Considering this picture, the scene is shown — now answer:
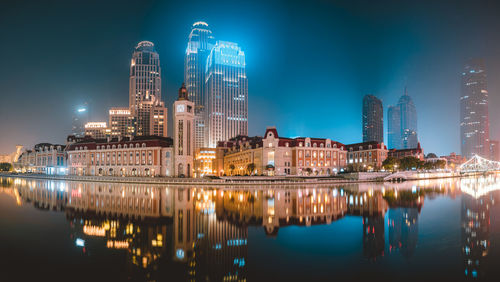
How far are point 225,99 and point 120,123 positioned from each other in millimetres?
72562

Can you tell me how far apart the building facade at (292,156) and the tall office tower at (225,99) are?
84417mm

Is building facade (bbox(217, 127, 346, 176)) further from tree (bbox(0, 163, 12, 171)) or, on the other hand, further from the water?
tree (bbox(0, 163, 12, 171))

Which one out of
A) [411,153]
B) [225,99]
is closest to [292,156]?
[411,153]

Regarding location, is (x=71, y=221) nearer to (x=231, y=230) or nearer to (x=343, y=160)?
(x=231, y=230)

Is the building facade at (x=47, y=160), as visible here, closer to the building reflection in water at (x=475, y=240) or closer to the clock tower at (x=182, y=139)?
the clock tower at (x=182, y=139)

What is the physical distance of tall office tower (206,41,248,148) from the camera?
18462 cm

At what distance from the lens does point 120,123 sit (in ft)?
634

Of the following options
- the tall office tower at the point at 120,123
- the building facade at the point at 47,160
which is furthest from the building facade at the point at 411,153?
the tall office tower at the point at 120,123

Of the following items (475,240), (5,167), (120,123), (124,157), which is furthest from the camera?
(120,123)

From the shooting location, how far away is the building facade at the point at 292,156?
88.0 metres

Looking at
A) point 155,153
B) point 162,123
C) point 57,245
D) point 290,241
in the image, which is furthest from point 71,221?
point 162,123

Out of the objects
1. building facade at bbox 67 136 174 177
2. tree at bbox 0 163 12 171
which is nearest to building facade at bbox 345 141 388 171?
building facade at bbox 67 136 174 177

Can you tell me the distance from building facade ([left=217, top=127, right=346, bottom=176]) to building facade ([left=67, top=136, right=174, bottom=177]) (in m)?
28.2

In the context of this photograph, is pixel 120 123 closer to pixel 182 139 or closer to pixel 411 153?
pixel 182 139
